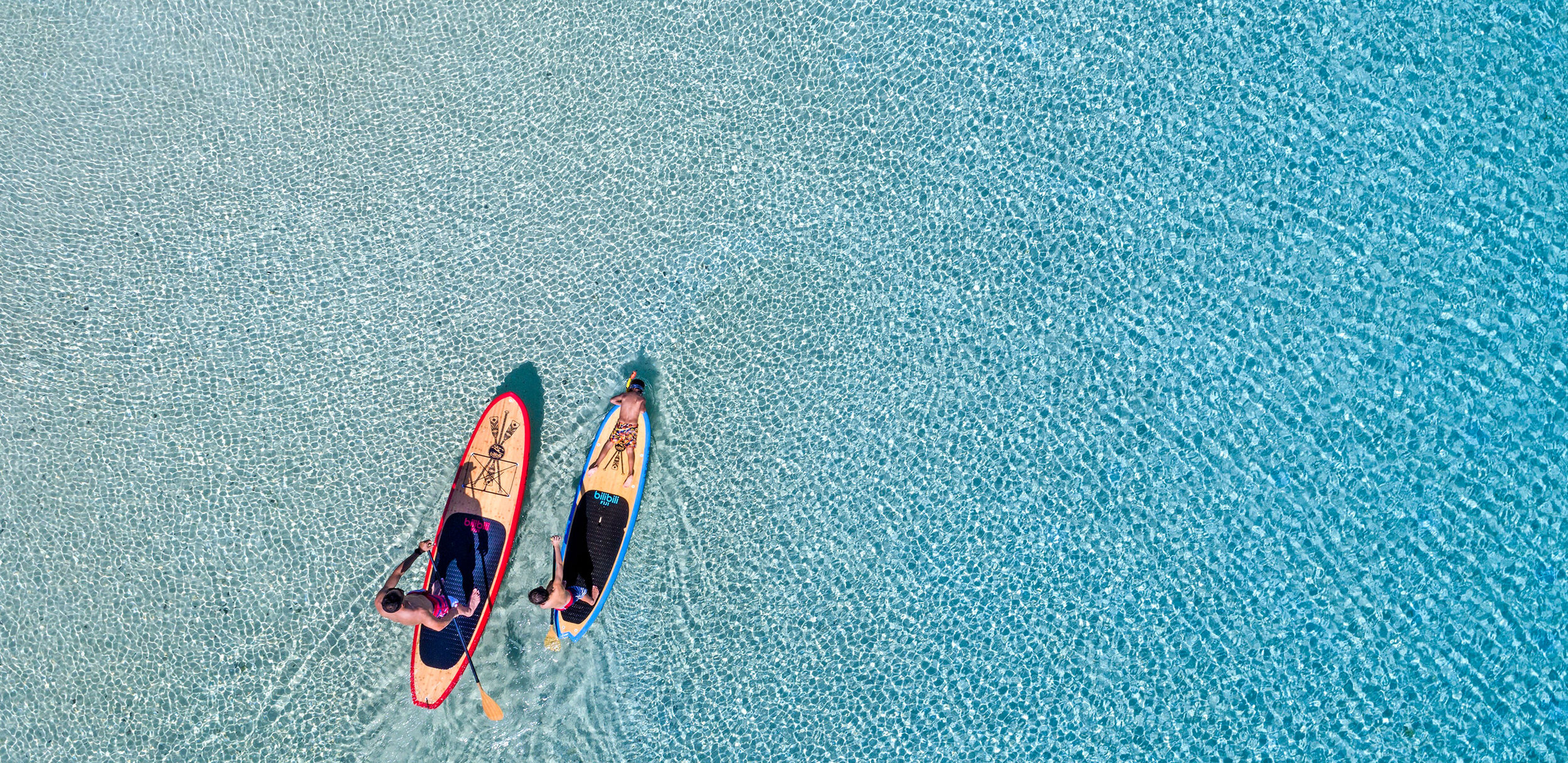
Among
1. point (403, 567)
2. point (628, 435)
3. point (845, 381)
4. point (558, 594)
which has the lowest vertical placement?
point (403, 567)

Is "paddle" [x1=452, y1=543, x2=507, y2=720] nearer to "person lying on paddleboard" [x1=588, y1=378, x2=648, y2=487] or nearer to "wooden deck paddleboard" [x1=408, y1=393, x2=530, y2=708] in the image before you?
"wooden deck paddleboard" [x1=408, y1=393, x2=530, y2=708]

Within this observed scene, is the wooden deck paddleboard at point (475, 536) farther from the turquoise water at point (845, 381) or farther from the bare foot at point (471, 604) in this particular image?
the turquoise water at point (845, 381)

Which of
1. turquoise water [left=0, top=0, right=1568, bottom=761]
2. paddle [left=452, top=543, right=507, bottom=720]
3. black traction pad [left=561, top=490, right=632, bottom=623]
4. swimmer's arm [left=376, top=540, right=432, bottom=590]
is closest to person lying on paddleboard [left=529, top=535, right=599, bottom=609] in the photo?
black traction pad [left=561, top=490, right=632, bottom=623]

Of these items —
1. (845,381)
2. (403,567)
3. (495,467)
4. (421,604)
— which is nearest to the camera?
(421,604)

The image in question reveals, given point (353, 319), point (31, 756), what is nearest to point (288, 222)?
point (353, 319)

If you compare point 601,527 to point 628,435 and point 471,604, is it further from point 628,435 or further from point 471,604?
point 471,604

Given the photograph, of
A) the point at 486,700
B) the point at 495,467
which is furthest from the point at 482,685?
the point at 495,467
